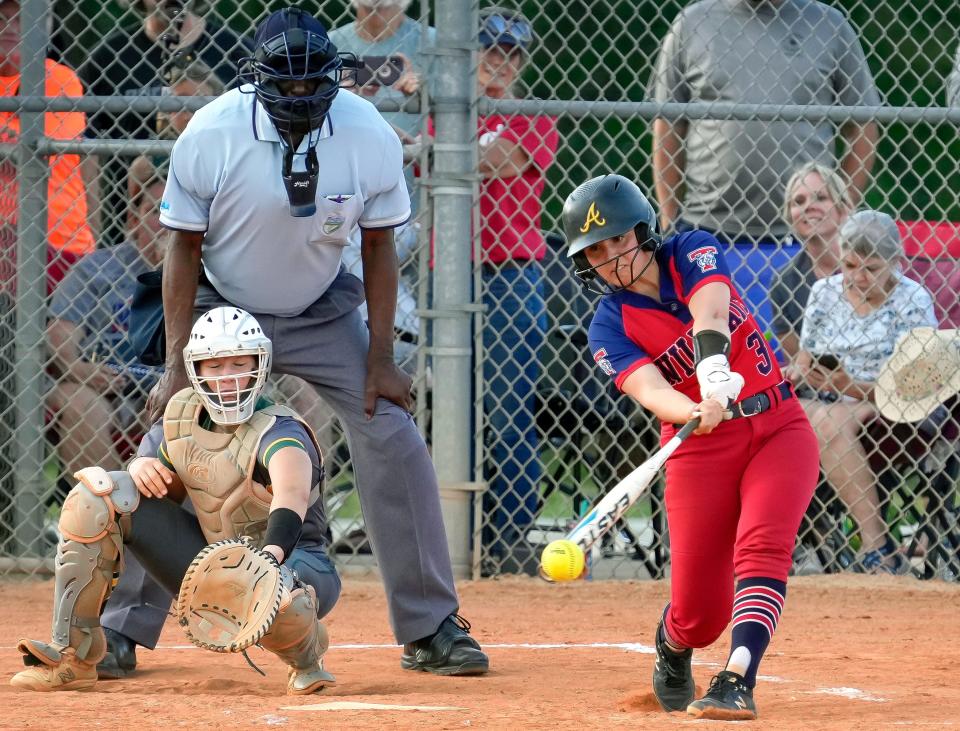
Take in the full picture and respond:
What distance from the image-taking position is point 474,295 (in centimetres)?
590

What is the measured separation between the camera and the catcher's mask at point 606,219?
3.71 metres

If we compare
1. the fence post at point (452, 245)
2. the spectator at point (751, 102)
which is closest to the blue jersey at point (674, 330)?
the fence post at point (452, 245)

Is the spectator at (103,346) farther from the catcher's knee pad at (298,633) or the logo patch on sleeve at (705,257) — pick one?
the logo patch on sleeve at (705,257)

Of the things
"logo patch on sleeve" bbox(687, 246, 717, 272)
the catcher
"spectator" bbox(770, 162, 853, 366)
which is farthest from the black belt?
"spectator" bbox(770, 162, 853, 366)

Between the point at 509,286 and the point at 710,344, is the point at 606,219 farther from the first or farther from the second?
the point at 509,286

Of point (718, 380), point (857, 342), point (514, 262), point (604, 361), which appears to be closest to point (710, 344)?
point (718, 380)

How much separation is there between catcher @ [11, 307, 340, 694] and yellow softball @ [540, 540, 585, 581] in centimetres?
72

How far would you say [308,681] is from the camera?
3846mm

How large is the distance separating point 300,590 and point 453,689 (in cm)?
59

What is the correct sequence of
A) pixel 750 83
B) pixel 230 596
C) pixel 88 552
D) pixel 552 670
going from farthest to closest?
pixel 750 83 < pixel 552 670 < pixel 88 552 < pixel 230 596

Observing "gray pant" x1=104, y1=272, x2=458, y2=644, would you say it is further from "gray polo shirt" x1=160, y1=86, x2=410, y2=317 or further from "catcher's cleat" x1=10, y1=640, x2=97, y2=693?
"catcher's cleat" x1=10, y1=640, x2=97, y2=693

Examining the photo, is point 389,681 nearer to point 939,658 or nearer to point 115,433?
point 939,658

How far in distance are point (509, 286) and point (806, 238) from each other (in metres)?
1.29

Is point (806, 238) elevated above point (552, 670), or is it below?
above
